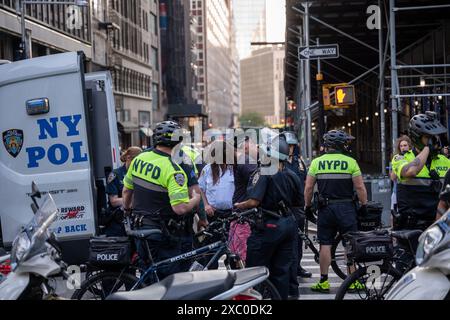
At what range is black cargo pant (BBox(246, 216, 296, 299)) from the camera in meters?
6.27

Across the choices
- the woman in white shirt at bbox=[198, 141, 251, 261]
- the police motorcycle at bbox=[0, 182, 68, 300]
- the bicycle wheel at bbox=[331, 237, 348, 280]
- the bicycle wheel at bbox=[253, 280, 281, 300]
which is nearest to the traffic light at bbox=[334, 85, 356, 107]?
the bicycle wheel at bbox=[331, 237, 348, 280]

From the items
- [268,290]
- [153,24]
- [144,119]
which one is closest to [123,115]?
[144,119]

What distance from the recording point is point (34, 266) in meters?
4.39

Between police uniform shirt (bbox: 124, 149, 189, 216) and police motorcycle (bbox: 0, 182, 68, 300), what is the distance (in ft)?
5.05

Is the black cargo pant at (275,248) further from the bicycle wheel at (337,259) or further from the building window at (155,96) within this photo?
the building window at (155,96)

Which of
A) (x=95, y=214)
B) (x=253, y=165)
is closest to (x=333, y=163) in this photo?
(x=253, y=165)

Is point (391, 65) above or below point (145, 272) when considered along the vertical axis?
above

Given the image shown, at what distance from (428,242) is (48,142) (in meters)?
5.07

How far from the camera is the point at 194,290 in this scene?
3803 millimetres

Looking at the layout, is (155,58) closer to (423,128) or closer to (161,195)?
(423,128)

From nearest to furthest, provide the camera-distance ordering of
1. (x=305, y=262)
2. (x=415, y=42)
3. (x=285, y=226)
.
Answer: (x=285, y=226) → (x=305, y=262) → (x=415, y=42)
